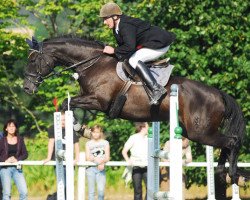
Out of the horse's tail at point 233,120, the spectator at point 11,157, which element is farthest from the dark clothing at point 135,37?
the spectator at point 11,157

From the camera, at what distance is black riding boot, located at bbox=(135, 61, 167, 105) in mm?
10883

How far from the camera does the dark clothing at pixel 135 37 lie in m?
10.8

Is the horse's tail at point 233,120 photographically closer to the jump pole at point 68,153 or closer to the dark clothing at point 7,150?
the jump pole at point 68,153

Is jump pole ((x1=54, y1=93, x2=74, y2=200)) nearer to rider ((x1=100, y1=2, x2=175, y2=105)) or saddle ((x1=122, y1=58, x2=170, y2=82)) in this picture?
saddle ((x1=122, y1=58, x2=170, y2=82))

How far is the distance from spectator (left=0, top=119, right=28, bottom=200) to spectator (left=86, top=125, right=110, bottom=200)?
98cm

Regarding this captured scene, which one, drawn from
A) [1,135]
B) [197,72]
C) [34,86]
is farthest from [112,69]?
[197,72]

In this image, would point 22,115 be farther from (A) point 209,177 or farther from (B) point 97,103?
(B) point 97,103

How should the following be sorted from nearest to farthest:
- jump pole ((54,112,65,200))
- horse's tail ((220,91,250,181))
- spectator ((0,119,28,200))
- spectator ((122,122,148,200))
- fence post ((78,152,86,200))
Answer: jump pole ((54,112,65,200)) → horse's tail ((220,91,250,181)) → spectator ((0,119,28,200)) → fence post ((78,152,86,200)) → spectator ((122,122,148,200))

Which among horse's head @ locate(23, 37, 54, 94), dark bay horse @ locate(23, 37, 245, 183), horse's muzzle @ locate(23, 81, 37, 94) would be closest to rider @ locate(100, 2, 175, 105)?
dark bay horse @ locate(23, 37, 245, 183)

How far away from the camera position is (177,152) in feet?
30.4

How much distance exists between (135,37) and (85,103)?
978 millimetres

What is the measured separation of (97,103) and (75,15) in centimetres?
1051

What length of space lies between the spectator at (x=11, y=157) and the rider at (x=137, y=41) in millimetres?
3069

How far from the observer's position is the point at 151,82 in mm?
10867
